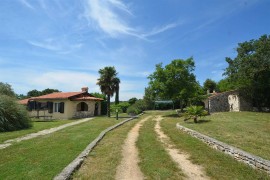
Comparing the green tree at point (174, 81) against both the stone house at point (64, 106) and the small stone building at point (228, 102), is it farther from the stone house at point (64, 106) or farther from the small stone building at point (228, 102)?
the stone house at point (64, 106)

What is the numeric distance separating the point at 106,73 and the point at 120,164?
24200 millimetres

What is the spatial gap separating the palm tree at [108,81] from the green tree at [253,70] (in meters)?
16.9

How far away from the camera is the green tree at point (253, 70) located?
98.2ft

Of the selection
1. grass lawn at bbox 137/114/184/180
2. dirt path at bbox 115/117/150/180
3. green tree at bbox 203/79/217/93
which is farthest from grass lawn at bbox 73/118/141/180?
green tree at bbox 203/79/217/93

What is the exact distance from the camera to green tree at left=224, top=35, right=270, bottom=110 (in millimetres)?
29938

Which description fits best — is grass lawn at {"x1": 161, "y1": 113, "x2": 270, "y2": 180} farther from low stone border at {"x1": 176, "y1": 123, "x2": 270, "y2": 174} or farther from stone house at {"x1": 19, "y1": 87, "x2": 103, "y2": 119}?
stone house at {"x1": 19, "y1": 87, "x2": 103, "y2": 119}

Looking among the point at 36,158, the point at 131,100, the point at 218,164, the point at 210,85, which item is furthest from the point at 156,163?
the point at 210,85

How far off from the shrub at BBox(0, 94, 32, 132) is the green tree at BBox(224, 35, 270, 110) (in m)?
27.2

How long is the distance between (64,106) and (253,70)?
25693mm

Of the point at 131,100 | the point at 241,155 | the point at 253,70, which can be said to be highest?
the point at 253,70

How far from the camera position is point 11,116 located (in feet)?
58.7

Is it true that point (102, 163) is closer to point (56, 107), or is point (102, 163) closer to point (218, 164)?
point (218, 164)

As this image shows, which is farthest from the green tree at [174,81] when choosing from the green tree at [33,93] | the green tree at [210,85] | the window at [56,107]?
the green tree at [33,93]

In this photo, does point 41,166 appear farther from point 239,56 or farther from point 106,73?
point 239,56
